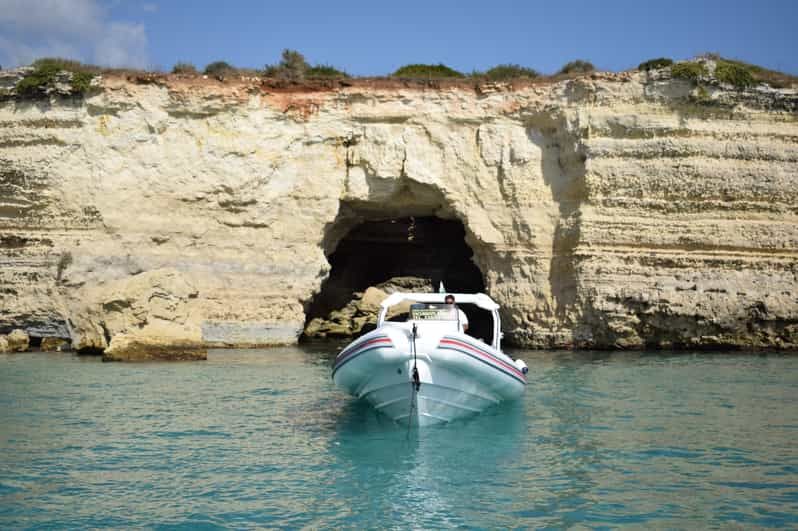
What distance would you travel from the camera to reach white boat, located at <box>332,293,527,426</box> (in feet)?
35.9

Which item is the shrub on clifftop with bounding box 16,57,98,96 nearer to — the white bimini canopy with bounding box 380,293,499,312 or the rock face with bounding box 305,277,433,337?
the rock face with bounding box 305,277,433,337

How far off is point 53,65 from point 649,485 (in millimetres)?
21203

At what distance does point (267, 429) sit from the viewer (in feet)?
37.8

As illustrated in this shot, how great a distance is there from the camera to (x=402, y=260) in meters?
34.9

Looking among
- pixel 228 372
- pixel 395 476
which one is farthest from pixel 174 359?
pixel 395 476

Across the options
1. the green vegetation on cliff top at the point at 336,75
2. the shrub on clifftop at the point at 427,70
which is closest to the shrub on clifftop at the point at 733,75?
the green vegetation on cliff top at the point at 336,75

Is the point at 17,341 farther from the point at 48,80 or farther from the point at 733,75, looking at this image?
the point at 733,75

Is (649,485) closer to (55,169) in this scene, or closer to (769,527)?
(769,527)

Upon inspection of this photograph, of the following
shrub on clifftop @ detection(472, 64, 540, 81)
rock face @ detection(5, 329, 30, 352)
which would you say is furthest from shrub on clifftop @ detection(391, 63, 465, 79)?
rock face @ detection(5, 329, 30, 352)

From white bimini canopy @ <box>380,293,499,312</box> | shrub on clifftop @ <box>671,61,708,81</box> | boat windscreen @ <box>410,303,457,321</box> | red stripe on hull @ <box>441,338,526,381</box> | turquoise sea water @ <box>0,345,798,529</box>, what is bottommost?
turquoise sea water @ <box>0,345,798,529</box>

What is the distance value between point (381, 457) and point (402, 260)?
24980 mm

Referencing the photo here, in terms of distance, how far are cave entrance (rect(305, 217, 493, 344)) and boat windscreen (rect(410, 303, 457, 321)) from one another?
18864 millimetres

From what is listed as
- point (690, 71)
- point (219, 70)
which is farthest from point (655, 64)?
point (219, 70)

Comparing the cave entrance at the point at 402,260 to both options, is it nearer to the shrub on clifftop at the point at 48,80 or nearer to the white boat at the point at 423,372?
the shrub on clifftop at the point at 48,80
